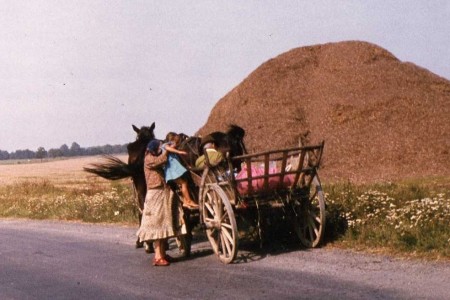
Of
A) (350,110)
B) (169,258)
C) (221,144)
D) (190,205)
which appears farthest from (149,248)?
(350,110)

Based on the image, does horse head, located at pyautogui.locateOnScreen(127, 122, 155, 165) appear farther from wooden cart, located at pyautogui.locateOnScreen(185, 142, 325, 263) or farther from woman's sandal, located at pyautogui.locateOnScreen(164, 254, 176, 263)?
woman's sandal, located at pyautogui.locateOnScreen(164, 254, 176, 263)

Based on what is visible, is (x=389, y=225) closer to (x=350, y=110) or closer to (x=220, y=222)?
(x=220, y=222)

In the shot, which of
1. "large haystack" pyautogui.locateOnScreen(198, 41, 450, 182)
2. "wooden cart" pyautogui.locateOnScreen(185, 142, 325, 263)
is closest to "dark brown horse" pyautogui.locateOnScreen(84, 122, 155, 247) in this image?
"wooden cart" pyautogui.locateOnScreen(185, 142, 325, 263)

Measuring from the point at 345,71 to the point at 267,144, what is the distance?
5521 millimetres

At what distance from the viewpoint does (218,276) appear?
733 centimetres

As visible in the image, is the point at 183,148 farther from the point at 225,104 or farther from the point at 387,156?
the point at 225,104

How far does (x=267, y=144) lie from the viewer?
24625 millimetres

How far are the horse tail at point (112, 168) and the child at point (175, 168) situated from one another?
42.6 inches

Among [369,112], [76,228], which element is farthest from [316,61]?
[76,228]

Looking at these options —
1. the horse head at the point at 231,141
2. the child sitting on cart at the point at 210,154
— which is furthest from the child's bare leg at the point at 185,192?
the horse head at the point at 231,141

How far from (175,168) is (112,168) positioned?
5.00 ft

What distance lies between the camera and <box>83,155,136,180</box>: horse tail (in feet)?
32.3

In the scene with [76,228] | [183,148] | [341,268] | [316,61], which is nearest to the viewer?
[341,268]

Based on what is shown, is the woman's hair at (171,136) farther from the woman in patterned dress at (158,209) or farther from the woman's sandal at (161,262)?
the woman's sandal at (161,262)
